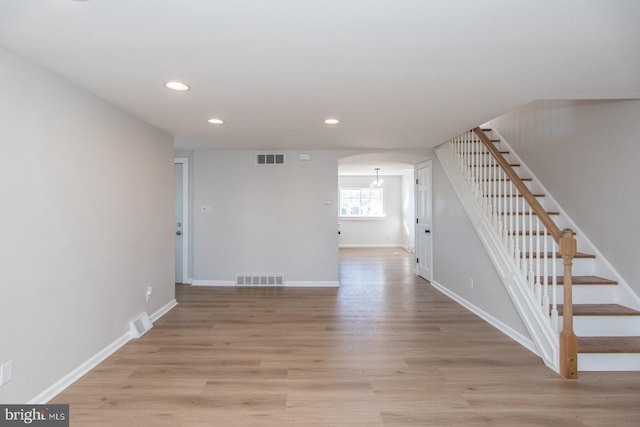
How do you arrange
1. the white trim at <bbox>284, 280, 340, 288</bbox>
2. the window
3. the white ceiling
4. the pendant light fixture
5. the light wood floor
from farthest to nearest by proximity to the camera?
the window, the pendant light fixture, the white trim at <bbox>284, 280, 340, 288</bbox>, the light wood floor, the white ceiling

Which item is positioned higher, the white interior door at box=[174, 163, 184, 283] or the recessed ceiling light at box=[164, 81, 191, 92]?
the recessed ceiling light at box=[164, 81, 191, 92]

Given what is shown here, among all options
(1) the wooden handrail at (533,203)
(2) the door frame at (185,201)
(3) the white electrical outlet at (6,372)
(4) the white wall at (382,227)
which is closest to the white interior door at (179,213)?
(2) the door frame at (185,201)

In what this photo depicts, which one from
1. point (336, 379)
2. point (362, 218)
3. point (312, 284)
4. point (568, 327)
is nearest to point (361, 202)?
point (362, 218)

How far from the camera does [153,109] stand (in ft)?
10.1

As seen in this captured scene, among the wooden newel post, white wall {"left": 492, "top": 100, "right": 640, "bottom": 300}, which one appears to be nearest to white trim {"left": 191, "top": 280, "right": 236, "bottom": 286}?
the wooden newel post

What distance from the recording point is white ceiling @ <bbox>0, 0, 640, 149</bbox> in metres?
1.56

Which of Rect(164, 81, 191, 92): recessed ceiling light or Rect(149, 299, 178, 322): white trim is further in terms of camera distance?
Rect(149, 299, 178, 322): white trim

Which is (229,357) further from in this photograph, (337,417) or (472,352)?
(472,352)

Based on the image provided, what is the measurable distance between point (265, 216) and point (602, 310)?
4.40 m

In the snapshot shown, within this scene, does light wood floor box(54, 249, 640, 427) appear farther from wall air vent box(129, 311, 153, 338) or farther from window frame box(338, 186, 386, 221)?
window frame box(338, 186, 386, 221)

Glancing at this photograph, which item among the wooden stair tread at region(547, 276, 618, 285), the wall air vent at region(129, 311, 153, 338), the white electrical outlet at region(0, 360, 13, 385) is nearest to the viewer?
the white electrical outlet at region(0, 360, 13, 385)

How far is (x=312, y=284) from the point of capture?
214 inches

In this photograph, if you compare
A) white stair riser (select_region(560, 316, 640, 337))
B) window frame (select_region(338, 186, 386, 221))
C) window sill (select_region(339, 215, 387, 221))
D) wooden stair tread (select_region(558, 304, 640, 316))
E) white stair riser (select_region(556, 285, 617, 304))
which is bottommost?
white stair riser (select_region(560, 316, 640, 337))

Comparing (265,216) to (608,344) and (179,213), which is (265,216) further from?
(608,344)
